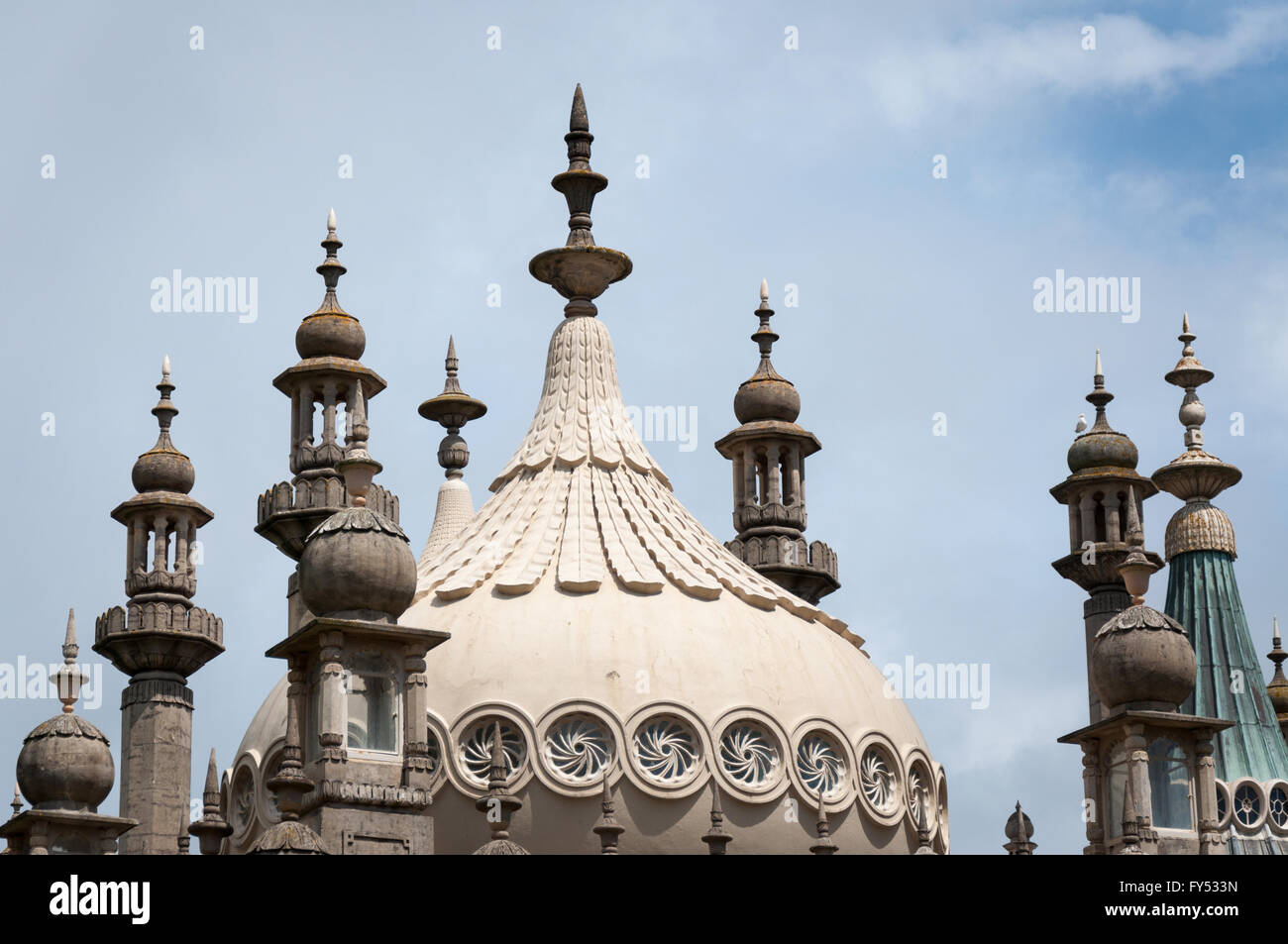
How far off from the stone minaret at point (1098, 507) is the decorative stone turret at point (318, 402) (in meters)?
12.5

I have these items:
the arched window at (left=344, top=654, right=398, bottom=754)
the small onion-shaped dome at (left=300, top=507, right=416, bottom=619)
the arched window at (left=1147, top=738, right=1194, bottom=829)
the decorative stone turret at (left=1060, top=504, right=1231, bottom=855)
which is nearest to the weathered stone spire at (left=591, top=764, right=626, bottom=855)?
the arched window at (left=344, top=654, right=398, bottom=754)

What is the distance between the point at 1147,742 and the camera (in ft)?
121

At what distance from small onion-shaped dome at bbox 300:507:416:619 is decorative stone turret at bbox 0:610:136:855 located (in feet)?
22.5

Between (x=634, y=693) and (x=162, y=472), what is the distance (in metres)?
15.5

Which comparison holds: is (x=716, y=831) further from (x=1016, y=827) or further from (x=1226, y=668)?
(x=1226, y=668)

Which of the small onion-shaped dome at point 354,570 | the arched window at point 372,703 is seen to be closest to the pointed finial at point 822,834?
the arched window at point 372,703

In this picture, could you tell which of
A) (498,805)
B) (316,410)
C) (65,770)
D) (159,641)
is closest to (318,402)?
(316,410)

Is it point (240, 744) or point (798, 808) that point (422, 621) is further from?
point (798, 808)

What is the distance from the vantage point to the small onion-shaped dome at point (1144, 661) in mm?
36469

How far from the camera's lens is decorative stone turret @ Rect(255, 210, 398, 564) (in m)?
44.5
